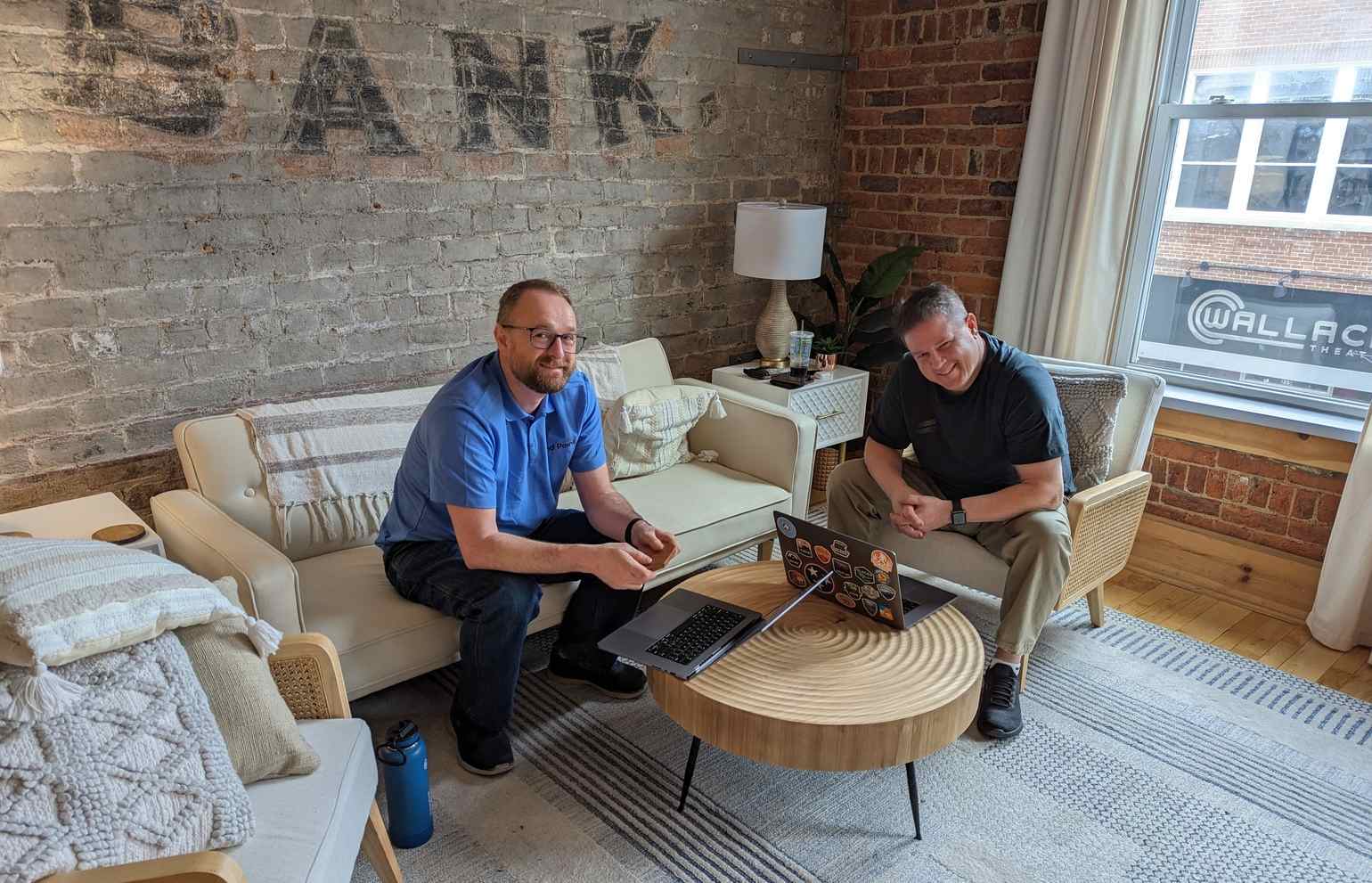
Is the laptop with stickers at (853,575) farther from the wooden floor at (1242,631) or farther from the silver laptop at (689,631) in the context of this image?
the wooden floor at (1242,631)

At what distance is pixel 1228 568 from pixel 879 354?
1488 mm

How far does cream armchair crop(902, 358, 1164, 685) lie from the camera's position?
2496 mm

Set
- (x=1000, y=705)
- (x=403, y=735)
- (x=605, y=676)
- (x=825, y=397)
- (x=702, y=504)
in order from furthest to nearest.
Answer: (x=825, y=397) → (x=702, y=504) → (x=605, y=676) → (x=1000, y=705) → (x=403, y=735)

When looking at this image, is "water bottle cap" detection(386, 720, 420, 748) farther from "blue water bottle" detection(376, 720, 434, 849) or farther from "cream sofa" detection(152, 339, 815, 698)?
"cream sofa" detection(152, 339, 815, 698)

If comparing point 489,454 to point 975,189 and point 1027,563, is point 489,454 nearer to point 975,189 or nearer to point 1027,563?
point 1027,563

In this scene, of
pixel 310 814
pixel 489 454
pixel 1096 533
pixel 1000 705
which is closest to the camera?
pixel 310 814

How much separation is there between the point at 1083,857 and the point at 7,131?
2.93 m

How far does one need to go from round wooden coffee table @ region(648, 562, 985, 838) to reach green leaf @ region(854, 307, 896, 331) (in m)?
1.84

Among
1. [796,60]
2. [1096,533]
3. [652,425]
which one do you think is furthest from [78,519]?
[796,60]

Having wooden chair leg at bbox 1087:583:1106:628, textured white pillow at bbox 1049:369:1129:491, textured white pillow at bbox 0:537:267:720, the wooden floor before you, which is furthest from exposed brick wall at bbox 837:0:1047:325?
textured white pillow at bbox 0:537:267:720

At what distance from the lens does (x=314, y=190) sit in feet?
8.63

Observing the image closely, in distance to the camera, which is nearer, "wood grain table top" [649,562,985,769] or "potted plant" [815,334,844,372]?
"wood grain table top" [649,562,985,769]

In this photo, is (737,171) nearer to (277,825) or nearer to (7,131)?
(7,131)

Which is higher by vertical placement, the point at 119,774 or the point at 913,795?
the point at 119,774
